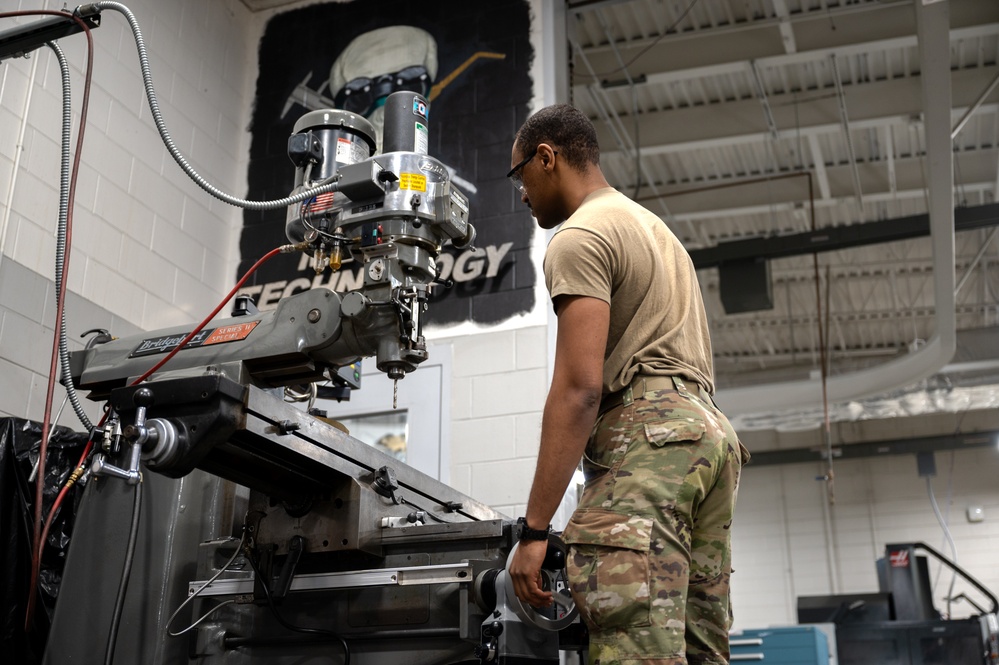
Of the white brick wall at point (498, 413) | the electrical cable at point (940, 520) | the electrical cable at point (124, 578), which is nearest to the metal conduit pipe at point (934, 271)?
the white brick wall at point (498, 413)

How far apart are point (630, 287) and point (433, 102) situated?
2870 millimetres

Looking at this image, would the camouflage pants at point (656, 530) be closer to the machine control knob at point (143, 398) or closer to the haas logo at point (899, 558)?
the machine control knob at point (143, 398)

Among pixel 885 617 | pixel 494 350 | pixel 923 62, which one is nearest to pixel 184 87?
pixel 494 350

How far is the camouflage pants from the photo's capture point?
156cm

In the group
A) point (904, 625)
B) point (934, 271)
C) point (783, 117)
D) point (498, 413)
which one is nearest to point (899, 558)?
point (904, 625)

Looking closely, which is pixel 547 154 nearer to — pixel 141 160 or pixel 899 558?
pixel 141 160

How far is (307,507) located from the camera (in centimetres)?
206

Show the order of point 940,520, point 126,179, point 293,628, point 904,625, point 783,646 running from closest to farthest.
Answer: point 293,628 < point 126,179 < point 783,646 < point 904,625 < point 940,520

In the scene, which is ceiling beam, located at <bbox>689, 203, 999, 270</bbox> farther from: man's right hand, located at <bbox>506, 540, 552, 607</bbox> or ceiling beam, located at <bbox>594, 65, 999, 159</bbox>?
man's right hand, located at <bbox>506, 540, 552, 607</bbox>

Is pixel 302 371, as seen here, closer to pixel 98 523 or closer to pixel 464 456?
pixel 98 523

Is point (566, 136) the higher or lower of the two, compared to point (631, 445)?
higher

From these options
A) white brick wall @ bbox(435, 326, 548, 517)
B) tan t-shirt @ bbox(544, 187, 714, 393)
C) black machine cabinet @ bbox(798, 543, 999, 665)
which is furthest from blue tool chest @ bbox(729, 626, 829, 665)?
tan t-shirt @ bbox(544, 187, 714, 393)

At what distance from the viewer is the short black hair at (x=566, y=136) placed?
201cm

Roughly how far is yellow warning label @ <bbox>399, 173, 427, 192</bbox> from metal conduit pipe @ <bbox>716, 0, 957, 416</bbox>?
2974mm
